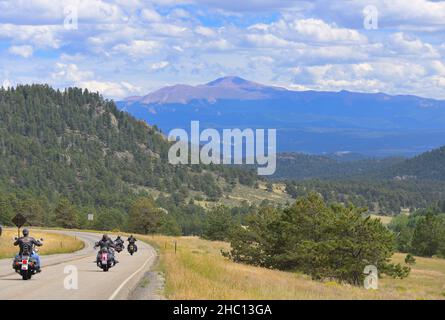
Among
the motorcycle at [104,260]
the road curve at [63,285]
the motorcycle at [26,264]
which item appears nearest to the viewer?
the road curve at [63,285]

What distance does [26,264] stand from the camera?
2277cm

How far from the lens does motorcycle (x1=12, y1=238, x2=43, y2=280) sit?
22.7 metres

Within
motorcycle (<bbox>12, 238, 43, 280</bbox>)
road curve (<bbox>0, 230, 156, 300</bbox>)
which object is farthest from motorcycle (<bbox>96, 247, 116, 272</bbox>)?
motorcycle (<bbox>12, 238, 43, 280</bbox>)

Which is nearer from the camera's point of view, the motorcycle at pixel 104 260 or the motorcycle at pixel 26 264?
the motorcycle at pixel 26 264

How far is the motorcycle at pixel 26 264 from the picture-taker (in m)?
22.7

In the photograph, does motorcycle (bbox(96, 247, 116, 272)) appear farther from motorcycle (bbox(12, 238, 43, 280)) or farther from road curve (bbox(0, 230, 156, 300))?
motorcycle (bbox(12, 238, 43, 280))

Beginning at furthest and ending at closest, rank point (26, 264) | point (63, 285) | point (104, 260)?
point (104, 260) < point (26, 264) < point (63, 285)

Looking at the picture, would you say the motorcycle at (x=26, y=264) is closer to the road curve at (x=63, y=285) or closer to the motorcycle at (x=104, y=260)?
the road curve at (x=63, y=285)

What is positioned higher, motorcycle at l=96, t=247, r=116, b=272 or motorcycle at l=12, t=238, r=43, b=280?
motorcycle at l=12, t=238, r=43, b=280

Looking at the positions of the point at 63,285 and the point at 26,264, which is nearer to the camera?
the point at 63,285

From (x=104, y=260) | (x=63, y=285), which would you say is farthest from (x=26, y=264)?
(x=104, y=260)

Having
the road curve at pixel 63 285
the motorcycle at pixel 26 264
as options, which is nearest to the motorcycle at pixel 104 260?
the road curve at pixel 63 285

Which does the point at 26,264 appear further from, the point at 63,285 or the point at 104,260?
the point at 104,260

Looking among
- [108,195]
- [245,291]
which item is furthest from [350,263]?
[108,195]
